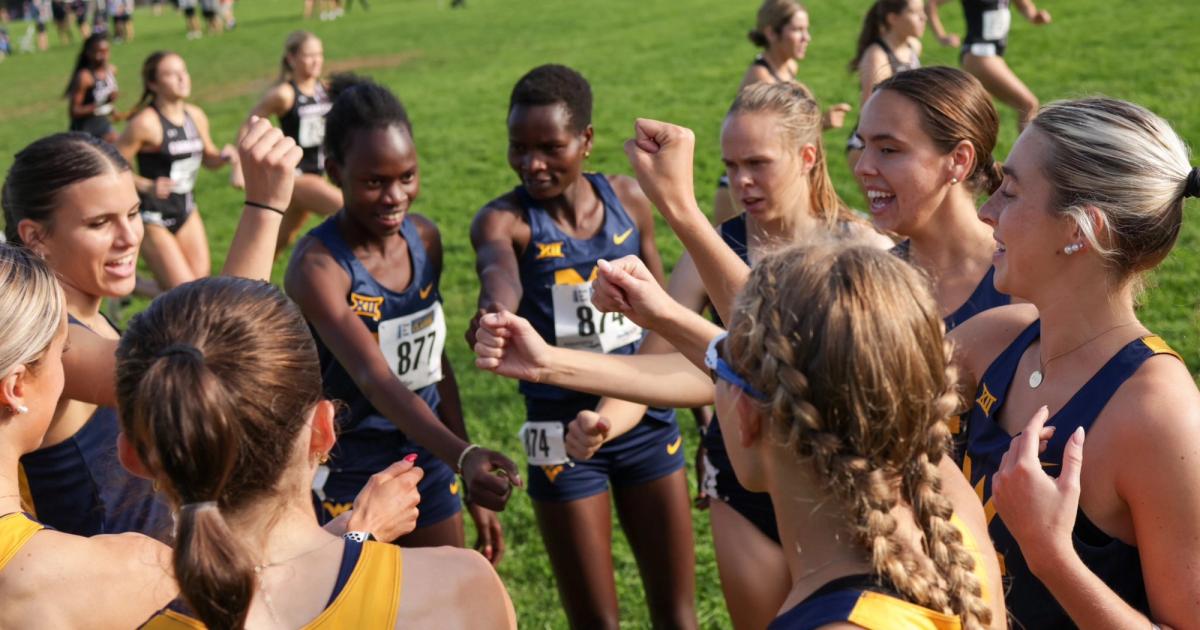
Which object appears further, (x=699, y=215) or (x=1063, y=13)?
(x=1063, y=13)

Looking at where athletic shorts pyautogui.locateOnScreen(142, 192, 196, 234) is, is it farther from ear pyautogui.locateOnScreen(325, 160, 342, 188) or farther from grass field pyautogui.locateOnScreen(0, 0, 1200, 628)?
ear pyautogui.locateOnScreen(325, 160, 342, 188)

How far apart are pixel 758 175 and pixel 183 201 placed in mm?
6269

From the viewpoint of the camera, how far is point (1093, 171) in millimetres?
2506

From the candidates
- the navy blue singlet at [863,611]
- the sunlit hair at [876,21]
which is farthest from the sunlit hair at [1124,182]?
the sunlit hair at [876,21]

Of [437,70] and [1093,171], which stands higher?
[1093,171]

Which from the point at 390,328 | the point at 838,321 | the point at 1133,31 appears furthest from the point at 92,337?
the point at 1133,31

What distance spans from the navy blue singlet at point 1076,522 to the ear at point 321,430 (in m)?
1.41

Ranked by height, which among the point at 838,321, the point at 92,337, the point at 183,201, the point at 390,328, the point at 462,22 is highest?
the point at 838,321

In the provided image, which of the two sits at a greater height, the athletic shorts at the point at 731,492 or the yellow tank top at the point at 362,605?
the yellow tank top at the point at 362,605

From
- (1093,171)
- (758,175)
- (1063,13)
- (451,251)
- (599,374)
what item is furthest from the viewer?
(1063,13)

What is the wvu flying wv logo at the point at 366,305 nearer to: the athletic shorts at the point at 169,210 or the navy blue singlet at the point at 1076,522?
the navy blue singlet at the point at 1076,522

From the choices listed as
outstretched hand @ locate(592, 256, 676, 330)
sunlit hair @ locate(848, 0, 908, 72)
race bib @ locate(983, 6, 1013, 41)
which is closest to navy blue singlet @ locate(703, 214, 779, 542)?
outstretched hand @ locate(592, 256, 676, 330)

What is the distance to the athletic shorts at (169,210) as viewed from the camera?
28.6ft

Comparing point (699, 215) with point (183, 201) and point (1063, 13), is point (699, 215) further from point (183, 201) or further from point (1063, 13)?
point (1063, 13)
